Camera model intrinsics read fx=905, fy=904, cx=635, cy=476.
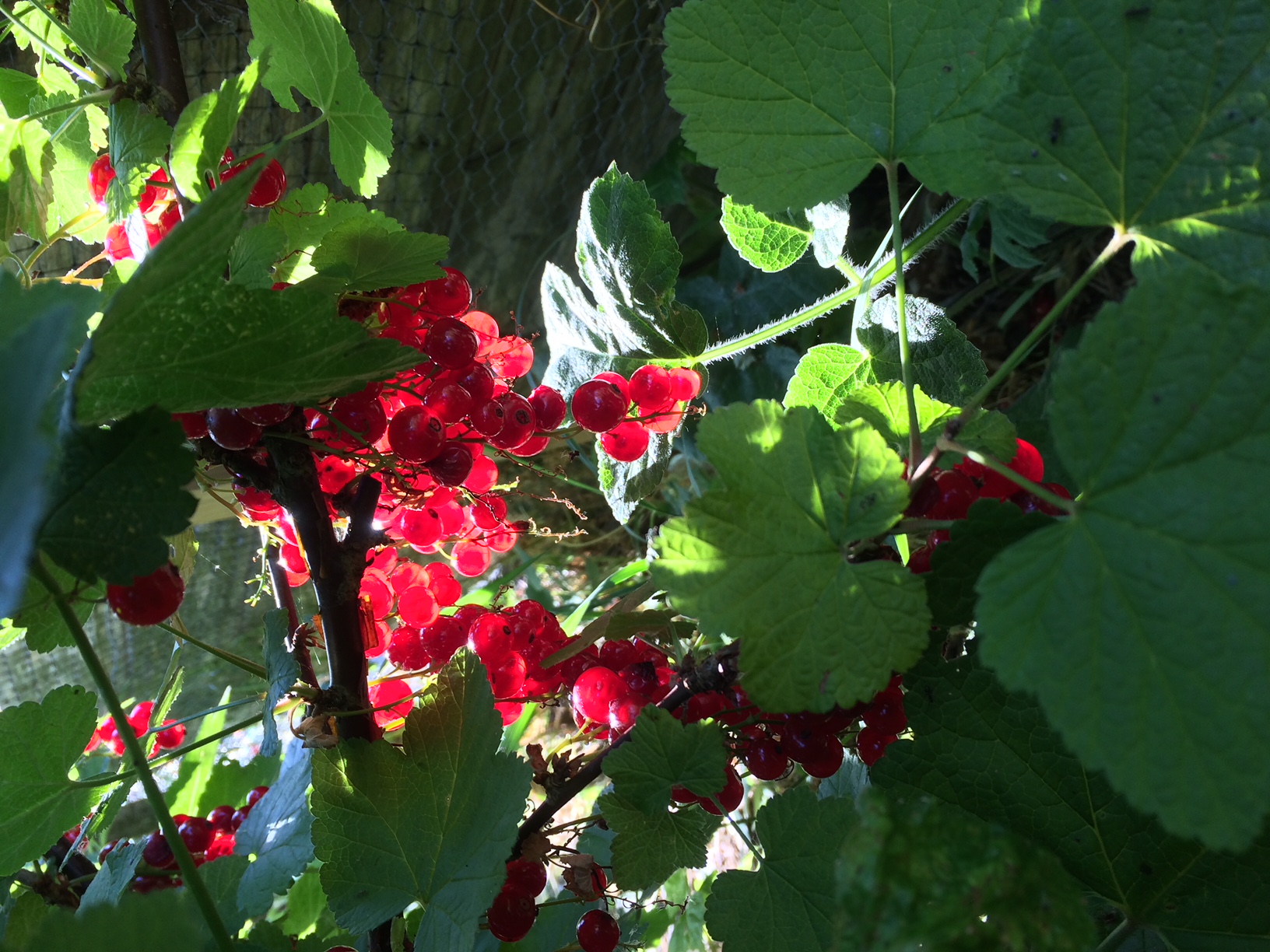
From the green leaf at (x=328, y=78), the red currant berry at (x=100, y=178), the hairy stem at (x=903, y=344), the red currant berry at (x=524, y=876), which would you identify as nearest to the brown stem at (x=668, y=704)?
the red currant berry at (x=524, y=876)

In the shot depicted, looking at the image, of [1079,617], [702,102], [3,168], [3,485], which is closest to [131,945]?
[3,485]

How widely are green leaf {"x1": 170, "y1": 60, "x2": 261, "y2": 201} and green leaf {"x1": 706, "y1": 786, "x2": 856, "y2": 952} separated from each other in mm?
399

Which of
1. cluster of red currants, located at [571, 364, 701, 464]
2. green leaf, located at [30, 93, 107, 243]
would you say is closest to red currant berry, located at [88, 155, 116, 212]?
green leaf, located at [30, 93, 107, 243]

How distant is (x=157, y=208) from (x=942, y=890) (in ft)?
1.68

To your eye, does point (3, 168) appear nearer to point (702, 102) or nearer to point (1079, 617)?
point (702, 102)

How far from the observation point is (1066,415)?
30 centimetres

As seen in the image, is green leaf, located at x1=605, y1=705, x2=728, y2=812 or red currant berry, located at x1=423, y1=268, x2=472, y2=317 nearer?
green leaf, located at x1=605, y1=705, x2=728, y2=812

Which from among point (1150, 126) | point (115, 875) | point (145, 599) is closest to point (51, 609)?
point (145, 599)

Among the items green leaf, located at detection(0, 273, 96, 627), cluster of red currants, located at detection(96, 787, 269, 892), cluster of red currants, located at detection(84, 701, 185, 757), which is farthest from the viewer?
cluster of red currants, located at detection(84, 701, 185, 757)

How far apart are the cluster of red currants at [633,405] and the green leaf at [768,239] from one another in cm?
9

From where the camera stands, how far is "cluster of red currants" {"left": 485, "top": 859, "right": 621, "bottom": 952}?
20.3 inches

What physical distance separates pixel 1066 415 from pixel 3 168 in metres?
0.66

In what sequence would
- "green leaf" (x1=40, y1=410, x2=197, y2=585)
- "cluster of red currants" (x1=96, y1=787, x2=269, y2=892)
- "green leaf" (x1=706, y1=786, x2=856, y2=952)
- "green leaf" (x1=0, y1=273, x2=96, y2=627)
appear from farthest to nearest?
"cluster of red currants" (x1=96, y1=787, x2=269, y2=892) → "green leaf" (x1=706, y1=786, x2=856, y2=952) → "green leaf" (x1=40, y1=410, x2=197, y2=585) → "green leaf" (x1=0, y1=273, x2=96, y2=627)

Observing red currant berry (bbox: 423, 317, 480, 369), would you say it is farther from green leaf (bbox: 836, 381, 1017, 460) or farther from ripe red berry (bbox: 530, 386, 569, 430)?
green leaf (bbox: 836, 381, 1017, 460)
